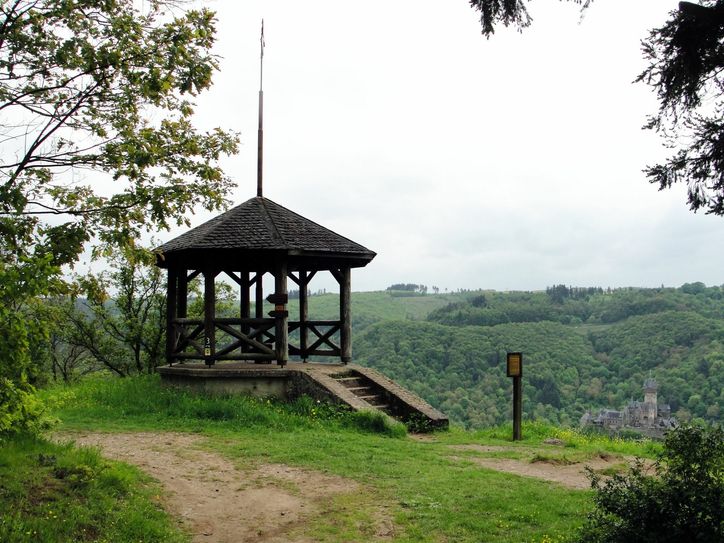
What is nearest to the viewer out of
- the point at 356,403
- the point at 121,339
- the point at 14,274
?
the point at 14,274

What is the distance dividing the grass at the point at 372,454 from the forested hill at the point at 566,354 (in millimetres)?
20742

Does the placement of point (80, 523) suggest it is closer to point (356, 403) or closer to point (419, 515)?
point (419, 515)

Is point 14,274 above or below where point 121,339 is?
above

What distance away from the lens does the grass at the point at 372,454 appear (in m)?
6.11

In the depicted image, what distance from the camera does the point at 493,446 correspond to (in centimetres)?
1050

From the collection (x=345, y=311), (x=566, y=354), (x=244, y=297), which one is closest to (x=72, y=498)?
(x=345, y=311)

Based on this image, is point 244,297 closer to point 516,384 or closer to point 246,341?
point 246,341

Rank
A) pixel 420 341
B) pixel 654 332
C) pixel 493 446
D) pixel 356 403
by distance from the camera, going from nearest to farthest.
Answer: pixel 493 446
pixel 356 403
pixel 420 341
pixel 654 332

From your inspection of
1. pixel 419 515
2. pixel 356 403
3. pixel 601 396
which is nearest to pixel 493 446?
pixel 356 403

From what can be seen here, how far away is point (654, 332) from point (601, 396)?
58.2 ft

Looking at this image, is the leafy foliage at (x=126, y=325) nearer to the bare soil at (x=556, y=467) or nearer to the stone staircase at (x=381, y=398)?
the stone staircase at (x=381, y=398)

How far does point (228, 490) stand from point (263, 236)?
6416 mm

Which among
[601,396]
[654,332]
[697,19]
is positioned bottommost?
[601,396]

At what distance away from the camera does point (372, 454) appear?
894 centimetres
